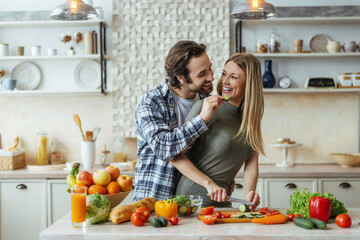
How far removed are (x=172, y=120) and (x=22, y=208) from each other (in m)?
2.11

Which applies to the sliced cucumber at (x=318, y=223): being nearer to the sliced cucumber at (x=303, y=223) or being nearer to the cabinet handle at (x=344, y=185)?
the sliced cucumber at (x=303, y=223)

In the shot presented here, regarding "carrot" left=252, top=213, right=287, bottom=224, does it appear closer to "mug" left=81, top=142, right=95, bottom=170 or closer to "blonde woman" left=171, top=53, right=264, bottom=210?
"blonde woman" left=171, top=53, right=264, bottom=210

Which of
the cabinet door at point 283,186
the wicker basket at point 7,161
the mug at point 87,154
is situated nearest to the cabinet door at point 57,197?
the mug at point 87,154

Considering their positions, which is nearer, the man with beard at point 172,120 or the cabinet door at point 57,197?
the man with beard at point 172,120

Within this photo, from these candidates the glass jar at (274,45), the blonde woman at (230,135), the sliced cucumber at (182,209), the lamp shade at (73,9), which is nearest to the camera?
the sliced cucumber at (182,209)

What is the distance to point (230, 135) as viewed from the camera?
7.33 ft

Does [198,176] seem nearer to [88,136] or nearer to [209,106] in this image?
[209,106]

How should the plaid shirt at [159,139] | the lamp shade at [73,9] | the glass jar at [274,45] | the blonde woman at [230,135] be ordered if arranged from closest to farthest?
the plaid shirt at [159,139] < the blonde woman at [230,135] < the lamp shade at [73,9] < the glass jar at [274,45]

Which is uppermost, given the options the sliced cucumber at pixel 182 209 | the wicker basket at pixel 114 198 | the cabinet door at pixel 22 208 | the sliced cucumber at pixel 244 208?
the wicker basket at pixel 114 198

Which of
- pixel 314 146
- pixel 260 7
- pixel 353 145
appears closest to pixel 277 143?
pixel 314 146

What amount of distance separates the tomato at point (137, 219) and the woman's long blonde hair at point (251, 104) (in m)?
0.67

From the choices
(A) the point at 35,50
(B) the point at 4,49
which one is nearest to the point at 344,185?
(A) the point at 35,50

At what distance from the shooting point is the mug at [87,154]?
13.1 feet

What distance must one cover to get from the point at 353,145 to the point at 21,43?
3415 millimetres
